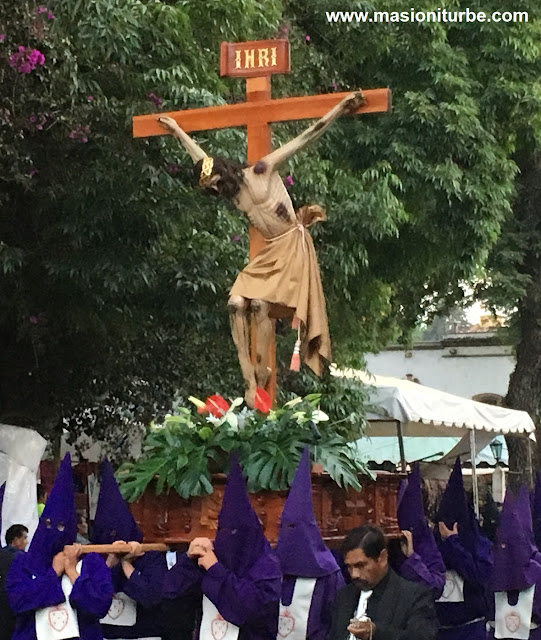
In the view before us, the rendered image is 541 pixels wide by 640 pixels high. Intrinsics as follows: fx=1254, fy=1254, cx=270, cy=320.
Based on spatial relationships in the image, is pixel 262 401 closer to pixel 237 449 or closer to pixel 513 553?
pixel 237 449

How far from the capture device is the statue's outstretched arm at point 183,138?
771cm

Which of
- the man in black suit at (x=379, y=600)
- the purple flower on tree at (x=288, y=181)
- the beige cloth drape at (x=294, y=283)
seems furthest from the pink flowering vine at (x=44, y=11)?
the man in black suit at (x=379, y=600)

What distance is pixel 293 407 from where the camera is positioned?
712 cm

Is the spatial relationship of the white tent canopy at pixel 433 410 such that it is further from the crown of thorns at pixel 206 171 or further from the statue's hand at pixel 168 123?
the crown of thorns at pixel 206 171

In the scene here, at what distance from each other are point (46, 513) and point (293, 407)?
1666mm

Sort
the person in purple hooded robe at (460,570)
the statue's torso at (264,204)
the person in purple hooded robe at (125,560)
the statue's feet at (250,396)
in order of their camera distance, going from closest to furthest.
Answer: the person in purple hooded robe at (125,560) → the statue's feet at (250,396) → the statue's torso at (264,204) → the person in purple hooded robe at (460,570)

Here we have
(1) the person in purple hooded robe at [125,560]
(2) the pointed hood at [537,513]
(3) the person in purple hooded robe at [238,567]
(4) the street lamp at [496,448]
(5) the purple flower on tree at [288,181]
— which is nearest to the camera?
(3) the person in purple hooded robe at [238,567]

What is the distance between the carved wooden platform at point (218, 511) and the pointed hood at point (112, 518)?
0.23m

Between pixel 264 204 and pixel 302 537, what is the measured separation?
2.14 metres

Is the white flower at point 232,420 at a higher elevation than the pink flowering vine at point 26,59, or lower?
lower

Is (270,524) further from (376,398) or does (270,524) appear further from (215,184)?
(376,398)

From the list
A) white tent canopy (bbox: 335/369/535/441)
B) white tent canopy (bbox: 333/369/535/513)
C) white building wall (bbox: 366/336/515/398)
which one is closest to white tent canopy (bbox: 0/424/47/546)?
white tent canopy (bbox: 333/369/535/513)

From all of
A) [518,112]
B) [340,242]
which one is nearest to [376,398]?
[340,242]

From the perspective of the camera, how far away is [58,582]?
19.8 ft
